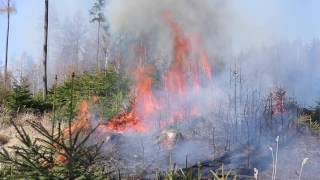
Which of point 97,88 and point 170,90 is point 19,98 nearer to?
point 97,88

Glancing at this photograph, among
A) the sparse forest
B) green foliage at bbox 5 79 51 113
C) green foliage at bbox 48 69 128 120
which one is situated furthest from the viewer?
green foliage at bbox 5 79 51 113

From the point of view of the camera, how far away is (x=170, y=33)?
18750 millimetres

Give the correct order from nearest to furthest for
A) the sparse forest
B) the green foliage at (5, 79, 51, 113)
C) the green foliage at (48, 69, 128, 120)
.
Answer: the sparse forest → the green foliage at (48, 69, 128, 120) → the green foliage at (5, 79, 51, 113)

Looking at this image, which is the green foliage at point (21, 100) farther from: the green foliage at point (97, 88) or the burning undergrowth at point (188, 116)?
the burning undergrowth at point (188, 116)

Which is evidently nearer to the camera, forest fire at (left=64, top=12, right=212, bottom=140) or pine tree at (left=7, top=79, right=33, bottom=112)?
forest fire at (left=64, top=12, right=212, bottom=140)

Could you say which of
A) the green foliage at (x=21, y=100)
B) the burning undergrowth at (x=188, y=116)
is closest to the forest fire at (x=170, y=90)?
the burning undergrowth at (x=188, y=116)

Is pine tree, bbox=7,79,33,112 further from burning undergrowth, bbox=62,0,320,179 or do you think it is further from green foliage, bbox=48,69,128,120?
burning undergrowth, bbox=62,0,320,179

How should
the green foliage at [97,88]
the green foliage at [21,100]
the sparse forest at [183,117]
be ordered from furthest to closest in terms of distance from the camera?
the green foliage at [21,100], the green foliage at [97,88], the sparse forest at [183,117]

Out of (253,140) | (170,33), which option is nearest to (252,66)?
(170,33)

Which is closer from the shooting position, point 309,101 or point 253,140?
point 253,140

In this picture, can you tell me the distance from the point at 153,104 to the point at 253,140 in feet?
13.5

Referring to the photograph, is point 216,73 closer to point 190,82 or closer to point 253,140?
point 190,82

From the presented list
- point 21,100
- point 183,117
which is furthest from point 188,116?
point 21,100

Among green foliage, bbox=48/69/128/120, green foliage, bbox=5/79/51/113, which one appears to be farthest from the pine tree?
green foliage, bbox=48/69/128/120
